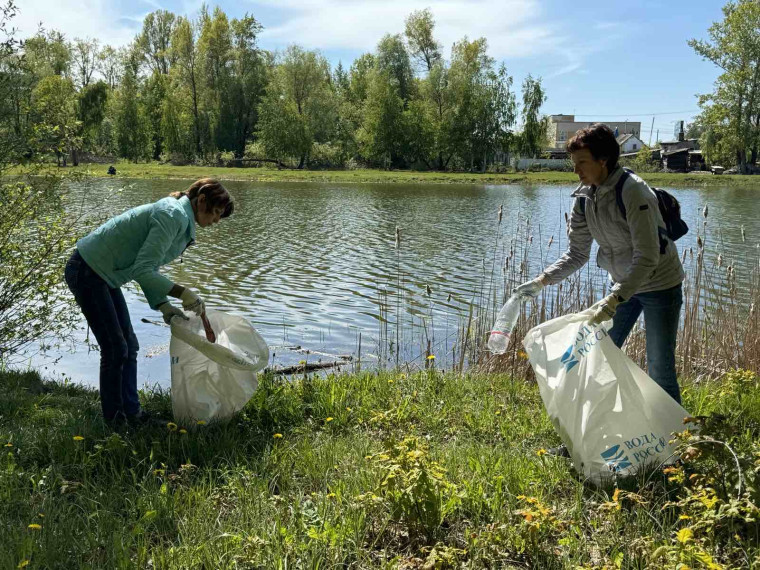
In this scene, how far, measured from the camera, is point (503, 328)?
393cm

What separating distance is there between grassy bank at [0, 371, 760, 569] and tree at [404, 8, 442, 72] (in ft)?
187

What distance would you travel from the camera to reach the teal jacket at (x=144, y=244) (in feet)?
11.6

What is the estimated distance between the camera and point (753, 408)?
402cm

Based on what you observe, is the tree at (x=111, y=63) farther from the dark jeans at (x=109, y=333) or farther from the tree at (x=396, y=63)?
the dark jeans at (x=109, y=333)

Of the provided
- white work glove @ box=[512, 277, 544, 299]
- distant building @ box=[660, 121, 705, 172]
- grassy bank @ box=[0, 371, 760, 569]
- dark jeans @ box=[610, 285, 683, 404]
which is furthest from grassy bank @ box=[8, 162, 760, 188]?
dark jeans @ box=[610, 285, 683, 404]

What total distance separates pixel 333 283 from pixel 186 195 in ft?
25.9

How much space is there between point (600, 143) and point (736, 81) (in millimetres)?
52993

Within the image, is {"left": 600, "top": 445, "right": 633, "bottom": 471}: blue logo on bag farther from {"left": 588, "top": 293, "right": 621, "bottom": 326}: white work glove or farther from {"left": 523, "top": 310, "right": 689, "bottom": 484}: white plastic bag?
{"left": 588, "top": 293, "right": 621, "bottom": 326}: white work glove

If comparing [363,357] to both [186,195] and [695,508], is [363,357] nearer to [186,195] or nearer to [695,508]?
[186,195]

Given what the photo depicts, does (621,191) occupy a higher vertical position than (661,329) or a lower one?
higher

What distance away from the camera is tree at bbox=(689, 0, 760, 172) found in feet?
156

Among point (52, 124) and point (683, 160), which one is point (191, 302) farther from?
point (683, 160)

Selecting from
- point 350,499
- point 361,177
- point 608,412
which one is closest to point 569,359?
point 608,412

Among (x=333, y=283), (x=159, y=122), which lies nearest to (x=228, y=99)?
(x=159, y=122)
